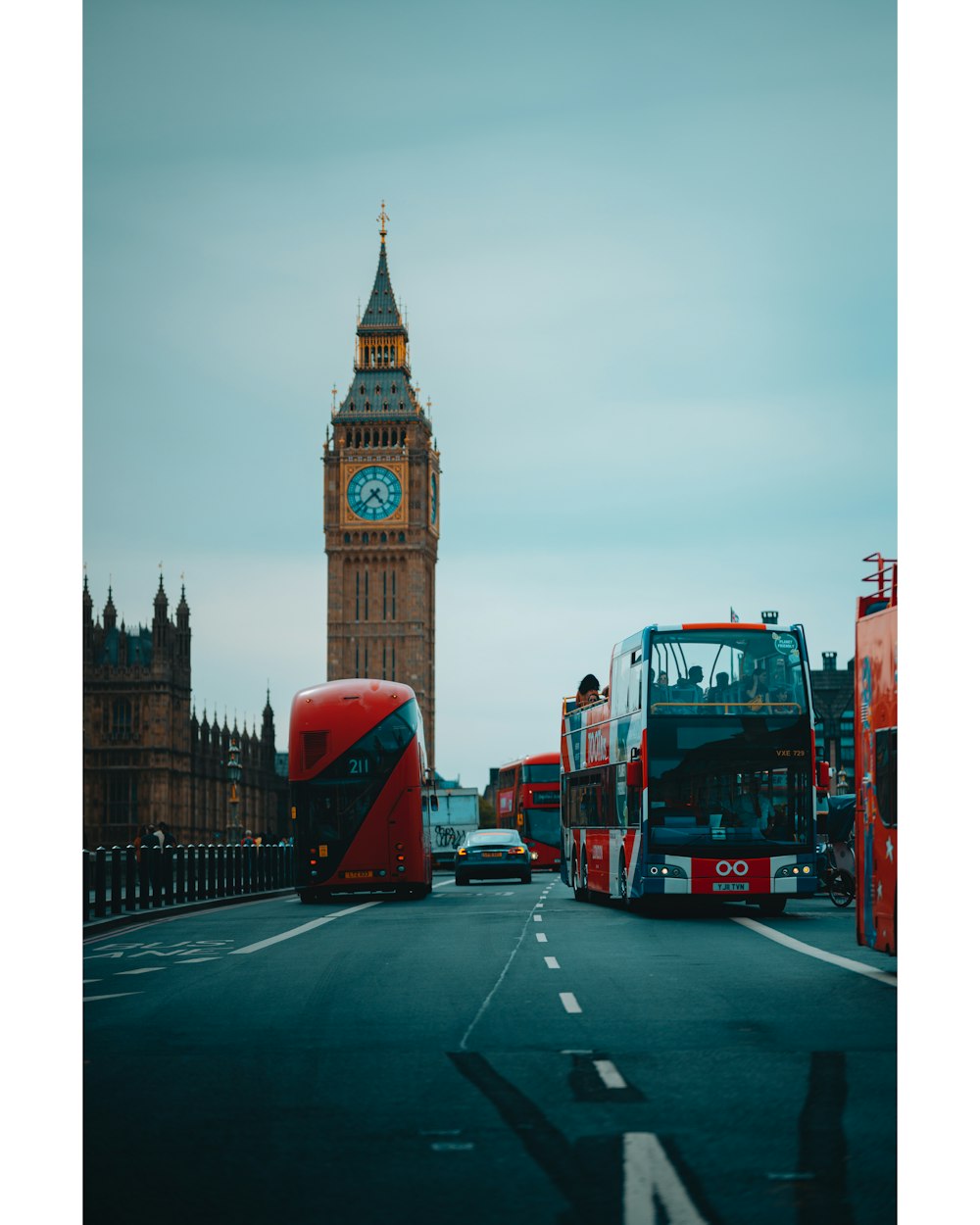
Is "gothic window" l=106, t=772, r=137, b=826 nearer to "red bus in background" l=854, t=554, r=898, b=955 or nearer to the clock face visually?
the clock face

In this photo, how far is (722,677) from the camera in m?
24.2

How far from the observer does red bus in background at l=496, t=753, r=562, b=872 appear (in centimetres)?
5834

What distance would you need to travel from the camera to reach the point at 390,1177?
691 cm

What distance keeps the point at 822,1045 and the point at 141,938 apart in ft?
46.1

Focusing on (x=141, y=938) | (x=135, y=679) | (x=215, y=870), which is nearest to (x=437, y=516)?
(x=135, y=679)

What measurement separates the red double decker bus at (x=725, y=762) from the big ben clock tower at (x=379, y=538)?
122 metres

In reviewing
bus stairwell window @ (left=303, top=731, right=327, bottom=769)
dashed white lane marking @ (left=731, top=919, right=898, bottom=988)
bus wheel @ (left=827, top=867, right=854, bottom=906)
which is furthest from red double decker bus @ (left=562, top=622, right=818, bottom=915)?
bus stairwell window @ (left=303, top=731, right=327, bottom=769)

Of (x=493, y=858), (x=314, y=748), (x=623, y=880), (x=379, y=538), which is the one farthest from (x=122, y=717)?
(x=623, y=880)

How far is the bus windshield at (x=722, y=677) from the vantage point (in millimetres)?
24188

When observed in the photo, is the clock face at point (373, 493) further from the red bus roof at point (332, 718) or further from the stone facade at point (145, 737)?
the red bus roof at point (332, 718)

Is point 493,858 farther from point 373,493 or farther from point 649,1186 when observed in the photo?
point 373,493

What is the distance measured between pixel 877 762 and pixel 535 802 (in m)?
45.4

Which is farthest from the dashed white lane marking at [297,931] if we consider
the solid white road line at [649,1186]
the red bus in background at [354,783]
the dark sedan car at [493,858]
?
the solid white road line at [649,1186]
